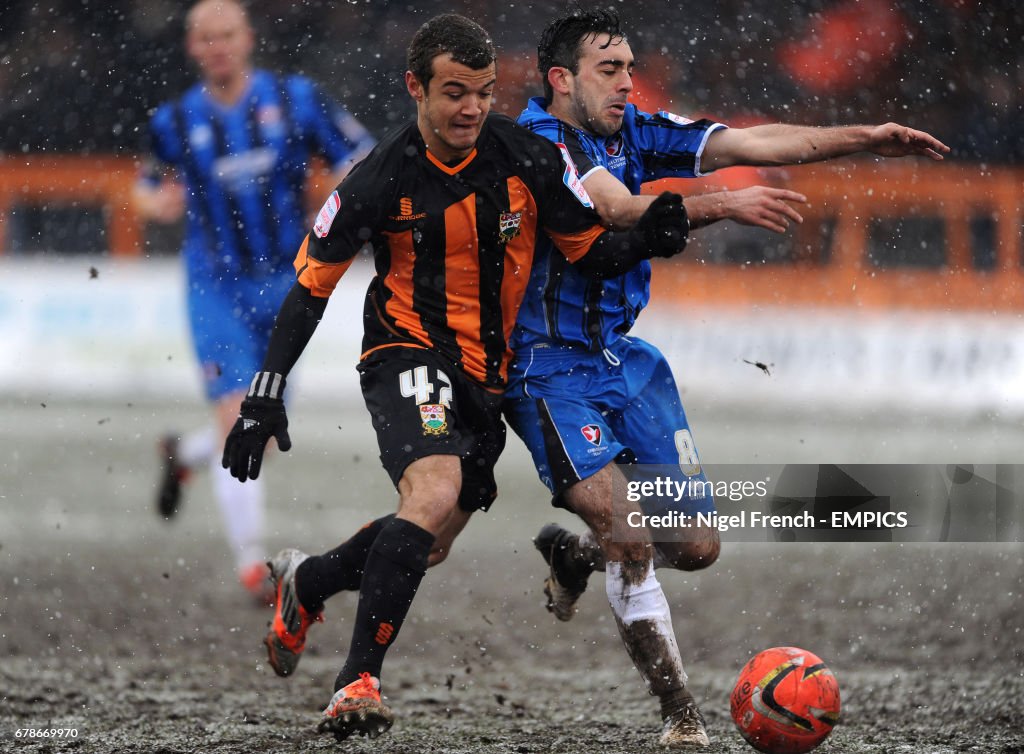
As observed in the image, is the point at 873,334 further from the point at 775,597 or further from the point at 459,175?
the point at 459,175

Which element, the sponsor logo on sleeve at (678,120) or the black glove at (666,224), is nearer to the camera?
A: the black glove at (666,224)

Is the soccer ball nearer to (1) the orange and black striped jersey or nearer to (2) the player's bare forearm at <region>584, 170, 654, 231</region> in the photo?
(1) the orange and black striped jersey

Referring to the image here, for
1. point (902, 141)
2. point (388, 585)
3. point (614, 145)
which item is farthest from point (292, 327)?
point (902, 141)

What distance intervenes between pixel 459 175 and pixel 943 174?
921cm

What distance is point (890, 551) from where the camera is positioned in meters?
8.66

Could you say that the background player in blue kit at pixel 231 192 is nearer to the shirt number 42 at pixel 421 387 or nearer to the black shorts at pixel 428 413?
the black shorts at pixel 428 413

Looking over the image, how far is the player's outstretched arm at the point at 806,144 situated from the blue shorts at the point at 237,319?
2.72 metres

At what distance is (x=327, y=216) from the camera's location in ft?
14.1

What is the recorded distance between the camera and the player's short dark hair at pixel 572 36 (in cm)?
460

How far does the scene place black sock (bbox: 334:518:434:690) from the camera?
4066 millimetres

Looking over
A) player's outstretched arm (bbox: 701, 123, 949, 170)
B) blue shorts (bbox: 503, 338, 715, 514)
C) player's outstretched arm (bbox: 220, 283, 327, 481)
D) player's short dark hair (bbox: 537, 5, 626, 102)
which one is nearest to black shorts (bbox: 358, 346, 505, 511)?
blue shorts (bbox: 503, 338, 715, 514)

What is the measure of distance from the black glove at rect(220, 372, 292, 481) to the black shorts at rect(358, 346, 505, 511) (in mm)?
267

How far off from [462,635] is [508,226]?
2.62 meters

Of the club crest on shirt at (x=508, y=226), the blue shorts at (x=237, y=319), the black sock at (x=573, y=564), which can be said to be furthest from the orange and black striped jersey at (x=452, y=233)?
the blue shorts at (x=237, y=319)
